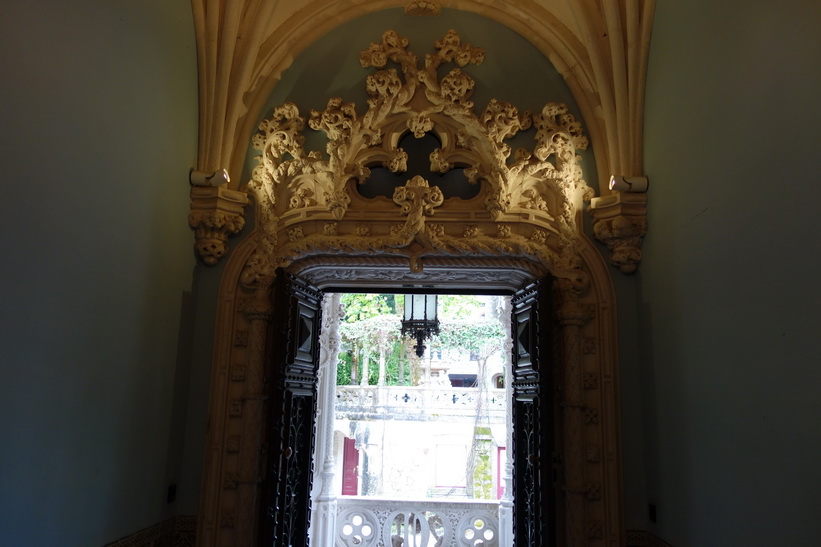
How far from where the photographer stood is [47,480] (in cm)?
268

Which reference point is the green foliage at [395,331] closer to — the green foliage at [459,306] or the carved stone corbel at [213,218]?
the green foliage at [459,306]

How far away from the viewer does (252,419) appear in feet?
12.9

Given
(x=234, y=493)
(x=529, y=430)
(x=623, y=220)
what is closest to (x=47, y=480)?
(x=234, y=493)

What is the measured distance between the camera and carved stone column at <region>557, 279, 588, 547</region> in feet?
12.2

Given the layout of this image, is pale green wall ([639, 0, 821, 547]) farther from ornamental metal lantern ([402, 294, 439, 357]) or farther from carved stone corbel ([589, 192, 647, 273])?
ornamental metal lantern ([402, 294, 439, 357])

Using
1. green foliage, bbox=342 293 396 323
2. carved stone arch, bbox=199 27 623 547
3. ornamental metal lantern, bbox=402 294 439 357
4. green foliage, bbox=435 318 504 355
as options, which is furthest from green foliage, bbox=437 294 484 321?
carved stone arch, bbox=199 27 623 547

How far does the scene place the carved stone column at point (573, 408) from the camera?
12.2ft

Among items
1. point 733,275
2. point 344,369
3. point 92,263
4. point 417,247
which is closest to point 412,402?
point 344,369

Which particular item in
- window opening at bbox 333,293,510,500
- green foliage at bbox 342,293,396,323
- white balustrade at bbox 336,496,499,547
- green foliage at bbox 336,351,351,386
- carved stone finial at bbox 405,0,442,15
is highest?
carved stone finial at bbox 405,0,442,15

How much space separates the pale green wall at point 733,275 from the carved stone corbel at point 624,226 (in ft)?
0.35

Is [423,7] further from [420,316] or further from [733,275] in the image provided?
[420,316]

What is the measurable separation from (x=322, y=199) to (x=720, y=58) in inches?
99.4

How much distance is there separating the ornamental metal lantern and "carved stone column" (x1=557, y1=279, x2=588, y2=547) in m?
2.89

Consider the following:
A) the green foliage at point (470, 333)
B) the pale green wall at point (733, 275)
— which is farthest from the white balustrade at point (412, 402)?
the pale green wall at point (733, 275)
